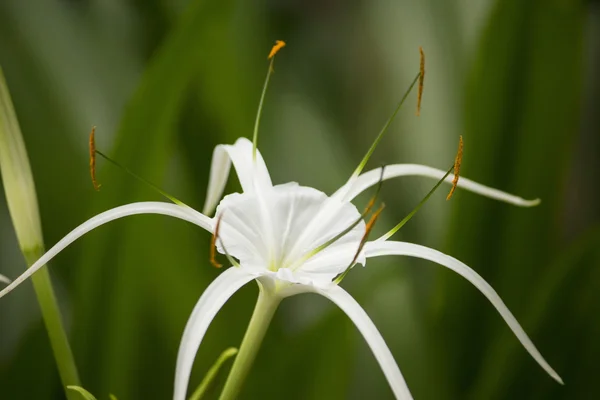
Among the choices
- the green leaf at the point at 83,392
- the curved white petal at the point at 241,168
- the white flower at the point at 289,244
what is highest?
the curved white petal at the point at 241,168

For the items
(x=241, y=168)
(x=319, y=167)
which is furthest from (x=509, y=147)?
(x=241, y=168)

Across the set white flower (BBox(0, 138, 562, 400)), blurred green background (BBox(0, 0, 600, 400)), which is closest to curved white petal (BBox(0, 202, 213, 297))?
white flower (BBox(0, 138, 562, 400))

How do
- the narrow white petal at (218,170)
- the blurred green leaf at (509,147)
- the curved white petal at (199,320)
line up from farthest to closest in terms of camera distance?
the blurred green leaf at (509,147) → the narrow white petal at (218,170) → the curved white petal at (199,320)

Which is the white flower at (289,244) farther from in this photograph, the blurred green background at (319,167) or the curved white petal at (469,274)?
the blurred green background at (319,167)

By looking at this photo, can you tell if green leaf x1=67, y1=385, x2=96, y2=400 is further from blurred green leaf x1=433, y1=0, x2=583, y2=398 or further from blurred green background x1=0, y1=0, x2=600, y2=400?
blurred green leaf x1=433, y1=0, x2=583, y2=398

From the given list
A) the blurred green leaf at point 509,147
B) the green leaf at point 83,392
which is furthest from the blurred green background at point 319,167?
the green leaf at point 83,392

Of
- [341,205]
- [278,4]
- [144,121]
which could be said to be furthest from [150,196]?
[278,4]
